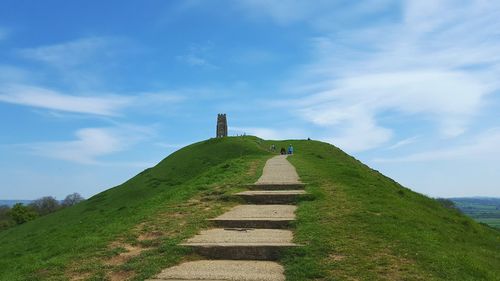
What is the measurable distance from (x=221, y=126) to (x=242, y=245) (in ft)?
197

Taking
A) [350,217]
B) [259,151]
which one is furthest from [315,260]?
[259,151]

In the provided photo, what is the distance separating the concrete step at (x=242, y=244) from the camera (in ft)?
30.9

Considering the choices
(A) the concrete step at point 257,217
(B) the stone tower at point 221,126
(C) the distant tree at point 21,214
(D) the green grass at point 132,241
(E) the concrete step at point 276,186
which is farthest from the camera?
(C) the distant tree at point 21,214

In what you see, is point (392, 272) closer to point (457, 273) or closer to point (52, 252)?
point (457, 273)

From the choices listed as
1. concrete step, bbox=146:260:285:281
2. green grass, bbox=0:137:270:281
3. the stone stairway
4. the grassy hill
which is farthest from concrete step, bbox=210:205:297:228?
concrete step, bbox=146:260:285:281

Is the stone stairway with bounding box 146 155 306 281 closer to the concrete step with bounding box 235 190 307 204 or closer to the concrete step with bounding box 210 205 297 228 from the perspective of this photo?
the concrete step with bounding box 210 205 297 228

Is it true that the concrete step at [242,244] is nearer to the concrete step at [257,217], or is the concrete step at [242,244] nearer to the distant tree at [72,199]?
the concrete step at [257,217]

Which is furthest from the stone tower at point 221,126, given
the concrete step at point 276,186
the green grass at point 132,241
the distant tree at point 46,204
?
the distant tree at point 46,204

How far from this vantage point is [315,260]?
8633mm

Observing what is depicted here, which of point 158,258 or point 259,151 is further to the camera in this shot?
point 259,151

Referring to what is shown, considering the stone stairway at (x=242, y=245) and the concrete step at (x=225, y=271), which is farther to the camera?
the stone stairway at (x=242, y=245)

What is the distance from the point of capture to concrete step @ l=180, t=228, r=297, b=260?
30.9 ft

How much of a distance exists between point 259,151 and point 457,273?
40711 millimetres

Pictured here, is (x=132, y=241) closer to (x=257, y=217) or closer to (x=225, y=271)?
(x=225, y=271)
